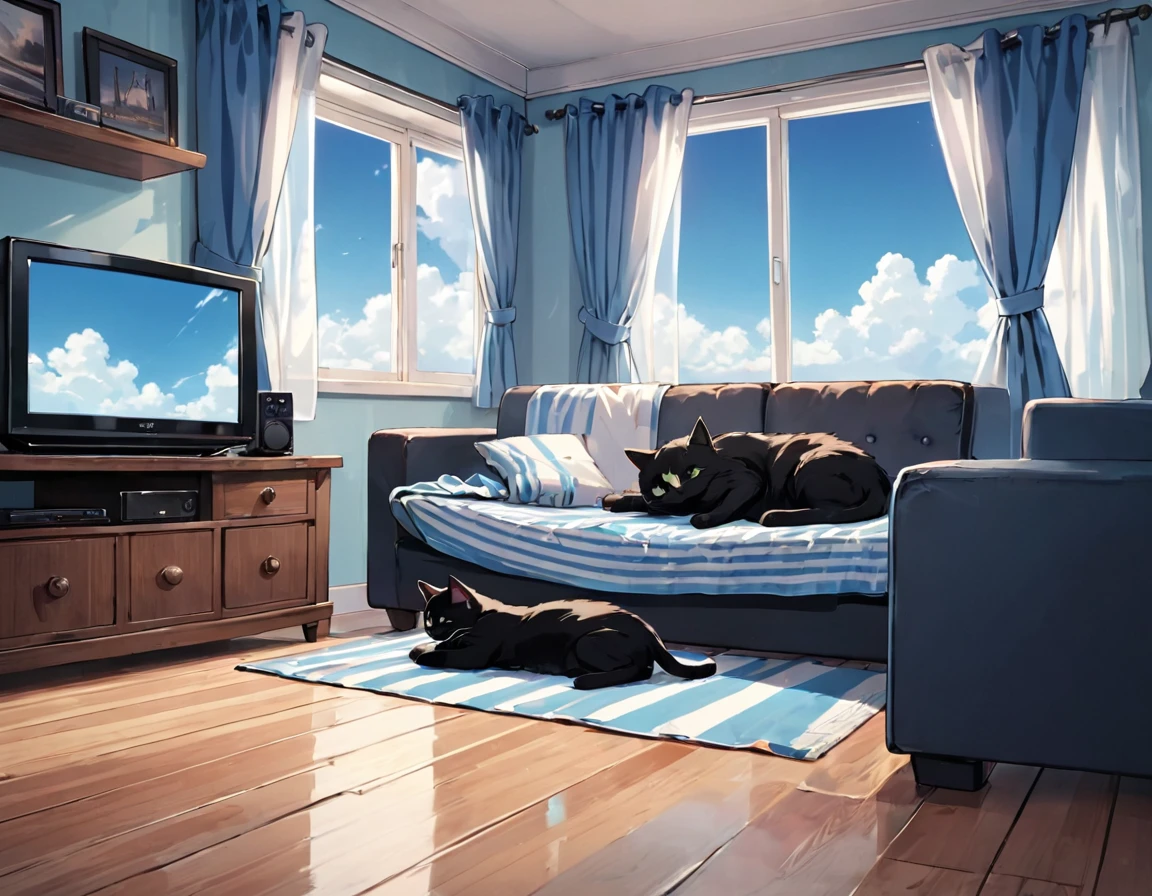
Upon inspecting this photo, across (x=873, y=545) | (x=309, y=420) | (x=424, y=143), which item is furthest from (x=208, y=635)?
(x=424, y=143)

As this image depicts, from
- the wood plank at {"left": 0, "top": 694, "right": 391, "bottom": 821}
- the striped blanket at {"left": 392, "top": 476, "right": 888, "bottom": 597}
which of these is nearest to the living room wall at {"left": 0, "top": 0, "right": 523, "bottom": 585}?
the striped blanket at {"left": 392, "top": 476, "right": 888, "bottom": 597}

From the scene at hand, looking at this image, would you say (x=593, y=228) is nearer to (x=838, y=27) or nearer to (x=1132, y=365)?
(x=838, y=27)

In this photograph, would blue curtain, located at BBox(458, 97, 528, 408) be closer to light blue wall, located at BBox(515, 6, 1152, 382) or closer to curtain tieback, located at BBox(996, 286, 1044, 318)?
light blue wall, located at BBox(515, 6, 1152, 382)

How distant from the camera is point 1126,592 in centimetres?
155

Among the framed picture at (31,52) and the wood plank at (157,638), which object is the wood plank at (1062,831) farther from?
the framed picture at (31,52)

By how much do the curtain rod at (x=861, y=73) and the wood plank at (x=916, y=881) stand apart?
3.71 m

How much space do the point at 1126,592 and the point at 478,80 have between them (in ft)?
13.6

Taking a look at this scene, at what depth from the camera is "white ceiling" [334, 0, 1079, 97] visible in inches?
171

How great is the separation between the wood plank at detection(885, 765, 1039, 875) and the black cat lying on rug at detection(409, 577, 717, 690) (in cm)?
84

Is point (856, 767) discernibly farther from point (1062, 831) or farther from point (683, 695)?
point (683, 695)

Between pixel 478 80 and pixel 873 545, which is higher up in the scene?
pixel 478 80

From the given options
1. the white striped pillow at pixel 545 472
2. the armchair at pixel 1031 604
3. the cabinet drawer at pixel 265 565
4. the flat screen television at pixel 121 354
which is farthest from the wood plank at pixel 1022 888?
the flat screen television at pixel 121 354

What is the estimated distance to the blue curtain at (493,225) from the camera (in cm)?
487

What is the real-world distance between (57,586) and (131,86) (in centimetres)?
161
